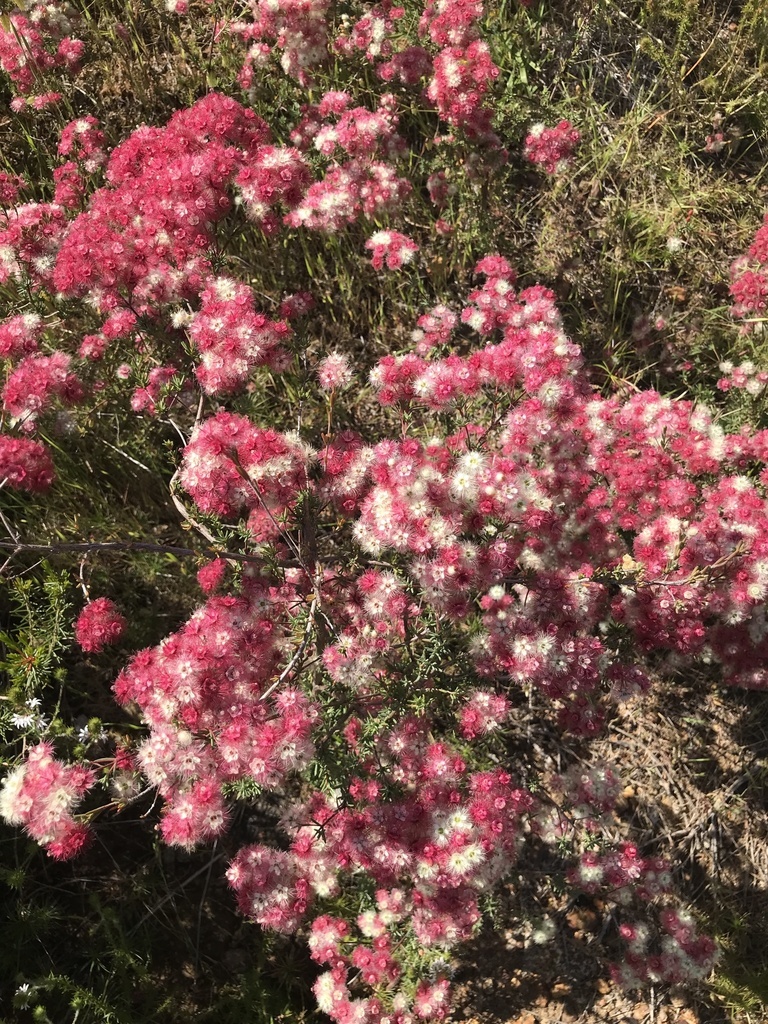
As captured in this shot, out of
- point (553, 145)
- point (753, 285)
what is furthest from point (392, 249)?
point (753, 285)

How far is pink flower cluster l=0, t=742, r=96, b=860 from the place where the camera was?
106 inches

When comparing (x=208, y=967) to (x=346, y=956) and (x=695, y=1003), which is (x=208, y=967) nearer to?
(x=346, y=956)

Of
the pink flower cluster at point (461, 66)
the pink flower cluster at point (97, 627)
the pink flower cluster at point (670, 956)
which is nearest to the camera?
the pink flower cluster at point (97, 627)

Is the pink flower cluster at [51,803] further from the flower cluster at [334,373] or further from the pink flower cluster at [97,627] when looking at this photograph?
the flower cluster at [334,373]

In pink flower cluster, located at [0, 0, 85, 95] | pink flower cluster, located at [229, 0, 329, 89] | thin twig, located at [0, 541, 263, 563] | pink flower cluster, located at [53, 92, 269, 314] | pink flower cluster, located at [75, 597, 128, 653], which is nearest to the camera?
thin twig, located at [0, 541, 263, 563]

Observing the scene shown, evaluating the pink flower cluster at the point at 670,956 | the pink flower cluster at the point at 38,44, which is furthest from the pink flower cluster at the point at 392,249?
the pink flower cluster at the point at 670,956

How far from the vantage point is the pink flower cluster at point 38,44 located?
4535 mm

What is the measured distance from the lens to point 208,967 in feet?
13.9

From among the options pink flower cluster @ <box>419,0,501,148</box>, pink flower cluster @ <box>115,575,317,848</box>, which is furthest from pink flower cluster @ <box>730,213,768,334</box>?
pink flower cluster @ <box>115,575,317,848</box>

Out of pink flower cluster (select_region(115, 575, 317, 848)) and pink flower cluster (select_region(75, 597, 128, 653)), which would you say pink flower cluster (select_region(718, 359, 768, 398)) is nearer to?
pink flower cluster (select_region(115, 575, 317, 848))

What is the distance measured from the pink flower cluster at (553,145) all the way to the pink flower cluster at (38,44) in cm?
300

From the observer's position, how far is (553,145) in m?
4.32

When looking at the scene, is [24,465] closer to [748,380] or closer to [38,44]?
[38,44]

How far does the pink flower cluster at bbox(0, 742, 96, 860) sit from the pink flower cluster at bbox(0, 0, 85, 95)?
4.40 metres
